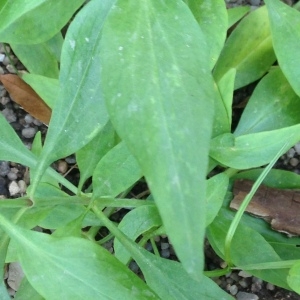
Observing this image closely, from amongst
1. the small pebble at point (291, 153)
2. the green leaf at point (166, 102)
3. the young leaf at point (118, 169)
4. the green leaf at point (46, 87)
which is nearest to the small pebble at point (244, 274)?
the small pebble at point (291, 153)

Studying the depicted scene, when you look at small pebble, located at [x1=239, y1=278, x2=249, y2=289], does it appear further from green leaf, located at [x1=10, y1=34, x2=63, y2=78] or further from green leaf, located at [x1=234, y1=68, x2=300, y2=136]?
green leaf, located at [x1=10, y1=34, x2=63, y2=78]

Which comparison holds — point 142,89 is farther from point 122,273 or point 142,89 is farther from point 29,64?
point 29,64

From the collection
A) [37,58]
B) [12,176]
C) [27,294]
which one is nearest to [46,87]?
[37,58]

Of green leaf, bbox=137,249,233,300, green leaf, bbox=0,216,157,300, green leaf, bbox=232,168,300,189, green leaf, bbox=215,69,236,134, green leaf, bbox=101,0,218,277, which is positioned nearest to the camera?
green leaf, bbox=101,0,218,277

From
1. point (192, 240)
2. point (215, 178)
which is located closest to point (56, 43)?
point (215, 178)

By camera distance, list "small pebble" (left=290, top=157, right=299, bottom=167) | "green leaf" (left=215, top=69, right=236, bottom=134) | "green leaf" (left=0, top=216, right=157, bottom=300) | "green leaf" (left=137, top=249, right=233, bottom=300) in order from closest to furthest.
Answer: "green leaf" (left=0, top=216, right=157, bottom=300), "green leaf" (left=137, top=249, right=233, bottom=300), "green leaf" (left=215, top=69, right=236, bottom=134), "small pebble" (left=290, top=157, right=299, bottom=167)

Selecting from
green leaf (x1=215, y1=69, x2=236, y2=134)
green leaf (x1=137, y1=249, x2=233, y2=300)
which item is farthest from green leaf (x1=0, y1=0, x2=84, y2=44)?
green leaf (x1=137, y1=249, x2=233, y2=300)

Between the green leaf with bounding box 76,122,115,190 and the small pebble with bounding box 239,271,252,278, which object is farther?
the small pebble with bounding box 239,271,252,278
